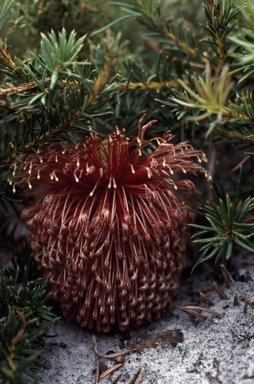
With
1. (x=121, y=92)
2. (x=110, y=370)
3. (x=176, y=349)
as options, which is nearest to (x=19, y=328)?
(x=110, y=370)

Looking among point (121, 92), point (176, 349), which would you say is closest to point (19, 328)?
point (176, 349)

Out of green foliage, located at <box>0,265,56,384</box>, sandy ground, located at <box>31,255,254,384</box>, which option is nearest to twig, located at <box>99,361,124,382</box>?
sandy ground, located at <box>31,255,254,384</box>

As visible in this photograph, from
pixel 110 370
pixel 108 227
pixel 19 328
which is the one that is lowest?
pixel 110 370

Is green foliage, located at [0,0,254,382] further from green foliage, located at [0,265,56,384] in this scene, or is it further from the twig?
the twig

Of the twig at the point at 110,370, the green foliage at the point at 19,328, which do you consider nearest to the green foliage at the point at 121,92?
the green foliage at the point at 19,328

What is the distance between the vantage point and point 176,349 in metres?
0.94

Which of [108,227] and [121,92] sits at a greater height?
[121,92]

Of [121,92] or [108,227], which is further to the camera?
[121,92]

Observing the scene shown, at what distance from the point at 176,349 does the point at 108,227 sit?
11.1 inches

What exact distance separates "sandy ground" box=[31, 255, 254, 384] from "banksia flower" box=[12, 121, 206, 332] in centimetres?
4

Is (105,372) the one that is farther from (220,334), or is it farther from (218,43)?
(218,43)

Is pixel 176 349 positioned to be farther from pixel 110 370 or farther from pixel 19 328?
pixel 19 328

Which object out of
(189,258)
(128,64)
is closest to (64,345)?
(189,258)

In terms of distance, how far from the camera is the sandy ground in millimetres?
871
